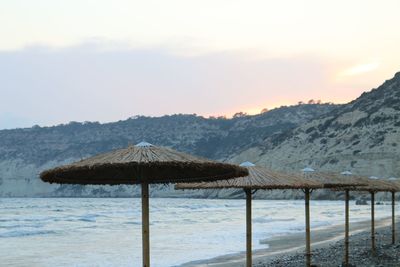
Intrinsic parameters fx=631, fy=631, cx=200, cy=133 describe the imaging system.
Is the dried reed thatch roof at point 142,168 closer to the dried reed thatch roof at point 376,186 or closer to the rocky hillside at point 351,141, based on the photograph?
the dried reed thatch roof at point 376,186

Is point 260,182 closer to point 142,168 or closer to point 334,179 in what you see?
point 142,168

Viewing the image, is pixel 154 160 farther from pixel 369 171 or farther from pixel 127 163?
pixel 369 171

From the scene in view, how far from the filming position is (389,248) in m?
19.2

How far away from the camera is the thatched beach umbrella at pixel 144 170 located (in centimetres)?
661

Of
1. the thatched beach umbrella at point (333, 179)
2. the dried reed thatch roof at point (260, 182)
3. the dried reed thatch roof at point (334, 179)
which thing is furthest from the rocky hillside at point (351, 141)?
the dried reed thatch roof at point (260, 182)

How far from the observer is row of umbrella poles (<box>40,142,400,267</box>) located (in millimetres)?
6641

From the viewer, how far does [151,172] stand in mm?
7742

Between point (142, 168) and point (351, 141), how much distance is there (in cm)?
9827

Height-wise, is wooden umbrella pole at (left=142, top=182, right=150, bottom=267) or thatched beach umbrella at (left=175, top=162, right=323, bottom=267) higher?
thatched beach umbrella at (left=175, top=162, right=323, bottom=267)

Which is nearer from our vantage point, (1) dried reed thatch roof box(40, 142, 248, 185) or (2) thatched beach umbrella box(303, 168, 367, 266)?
(1) dried reed thatch roof box(40, 142, 248, 185)

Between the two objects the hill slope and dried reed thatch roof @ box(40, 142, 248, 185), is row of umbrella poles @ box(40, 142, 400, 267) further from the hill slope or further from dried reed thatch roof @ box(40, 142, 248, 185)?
the hill slope

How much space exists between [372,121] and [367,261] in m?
90.8

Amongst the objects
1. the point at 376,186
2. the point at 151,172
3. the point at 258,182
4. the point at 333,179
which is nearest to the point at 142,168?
the point at 151,172

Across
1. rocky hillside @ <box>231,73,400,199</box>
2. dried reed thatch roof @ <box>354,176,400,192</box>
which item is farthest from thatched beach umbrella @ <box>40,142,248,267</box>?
rocky hillside @ <box>231,73,400,199</box>
